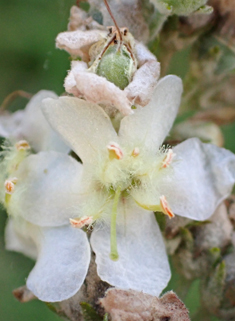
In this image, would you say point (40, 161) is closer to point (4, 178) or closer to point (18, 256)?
point (4, 178)

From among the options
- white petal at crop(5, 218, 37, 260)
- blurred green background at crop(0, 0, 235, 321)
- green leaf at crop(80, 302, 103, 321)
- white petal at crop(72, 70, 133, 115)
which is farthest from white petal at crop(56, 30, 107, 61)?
blurred green background at crop(0, 0, 235, 321)

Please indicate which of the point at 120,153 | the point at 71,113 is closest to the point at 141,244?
the point at 120,153

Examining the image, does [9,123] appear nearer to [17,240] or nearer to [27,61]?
[17,240]

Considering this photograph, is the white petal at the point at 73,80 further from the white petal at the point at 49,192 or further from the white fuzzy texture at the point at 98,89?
the white petal at the point at 49,192

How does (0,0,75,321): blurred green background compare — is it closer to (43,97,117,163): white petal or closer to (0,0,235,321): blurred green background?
(0,0,235,321): blurred green background

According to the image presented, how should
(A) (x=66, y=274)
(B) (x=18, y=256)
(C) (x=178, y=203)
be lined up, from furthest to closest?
(B) (x=18, y=256) → (C) (x=178, y=203) → (A) (x=66, y=274)

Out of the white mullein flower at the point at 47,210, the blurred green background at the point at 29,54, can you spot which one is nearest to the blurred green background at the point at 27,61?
the blurred green background at the point at 29,54
